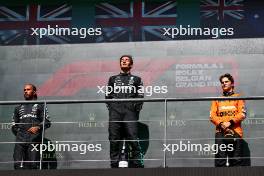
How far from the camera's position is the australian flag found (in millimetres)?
13266

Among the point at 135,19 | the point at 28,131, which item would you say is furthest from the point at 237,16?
the point at 28,131

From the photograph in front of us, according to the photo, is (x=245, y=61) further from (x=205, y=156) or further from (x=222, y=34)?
(x=205, y=156)

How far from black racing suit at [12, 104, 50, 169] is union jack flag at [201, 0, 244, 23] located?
3.53 m

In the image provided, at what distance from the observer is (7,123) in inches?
518

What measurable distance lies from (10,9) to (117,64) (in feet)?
6.97

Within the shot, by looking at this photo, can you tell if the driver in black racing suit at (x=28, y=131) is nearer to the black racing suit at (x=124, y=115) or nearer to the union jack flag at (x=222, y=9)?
the black racing suit at (x=124, y=115)

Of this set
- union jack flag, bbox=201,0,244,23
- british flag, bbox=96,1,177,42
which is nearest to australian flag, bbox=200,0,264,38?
union jack flag, bbox=201,0,244,23

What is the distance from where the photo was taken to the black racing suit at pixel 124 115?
10.6 m

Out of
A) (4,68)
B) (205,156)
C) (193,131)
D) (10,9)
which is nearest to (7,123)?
(4,68)

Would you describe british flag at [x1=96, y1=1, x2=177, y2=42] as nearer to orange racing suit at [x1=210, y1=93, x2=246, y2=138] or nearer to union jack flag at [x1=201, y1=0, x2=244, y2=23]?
union jack flag at [x1=201, y1=0, x2=244, y2=23]

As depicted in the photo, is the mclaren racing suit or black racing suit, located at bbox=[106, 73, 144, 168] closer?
the mclaren racing suit

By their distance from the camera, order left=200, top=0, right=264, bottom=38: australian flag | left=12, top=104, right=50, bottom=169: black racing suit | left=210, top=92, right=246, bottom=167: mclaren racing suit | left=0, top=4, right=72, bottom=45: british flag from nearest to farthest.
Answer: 1. left=210, top=92, right=246, bottom=167: mclaren racing suit
2. left=12, top=104, right=50, bottom=169: black racing suit
3. left=200, top=0, right=264, bottom=38: australian flag
4. left=0, top=4, right=72, bottom=45: british flag

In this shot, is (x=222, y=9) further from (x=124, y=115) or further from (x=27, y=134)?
(x=27, y=134)

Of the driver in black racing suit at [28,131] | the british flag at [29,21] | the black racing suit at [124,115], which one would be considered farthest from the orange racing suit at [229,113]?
the british flag at [29,21]
